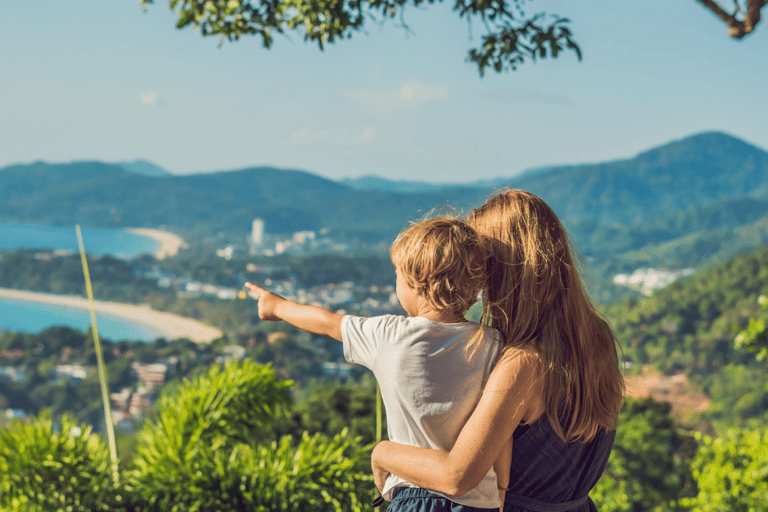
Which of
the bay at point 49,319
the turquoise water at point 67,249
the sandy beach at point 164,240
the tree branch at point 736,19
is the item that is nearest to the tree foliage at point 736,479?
the tree branch at point 736,19

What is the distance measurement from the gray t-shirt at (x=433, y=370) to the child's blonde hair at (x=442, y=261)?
5cm

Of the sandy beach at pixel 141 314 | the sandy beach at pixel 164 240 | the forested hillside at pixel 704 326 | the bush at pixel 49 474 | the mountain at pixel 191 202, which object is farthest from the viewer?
the mountain at pixel 191 202

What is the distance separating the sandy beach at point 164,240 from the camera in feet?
210

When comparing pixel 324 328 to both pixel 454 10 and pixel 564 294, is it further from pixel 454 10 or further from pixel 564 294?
pixel 454 10

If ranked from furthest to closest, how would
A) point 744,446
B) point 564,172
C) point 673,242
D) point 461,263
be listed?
point 564,172, point 673,242, point 744,446, point 461,263

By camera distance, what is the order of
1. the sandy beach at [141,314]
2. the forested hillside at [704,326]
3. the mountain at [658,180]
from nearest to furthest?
the forested hillside at [704,326] → the sandy beach at [141,314] → the mountain at [658,180]

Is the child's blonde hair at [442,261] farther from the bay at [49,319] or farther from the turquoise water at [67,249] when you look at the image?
the bay at [49,319]

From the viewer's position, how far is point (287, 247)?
244 ft

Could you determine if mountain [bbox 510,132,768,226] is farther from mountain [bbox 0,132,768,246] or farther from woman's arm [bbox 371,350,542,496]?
woman's arm [bbox 371,350,542,496]

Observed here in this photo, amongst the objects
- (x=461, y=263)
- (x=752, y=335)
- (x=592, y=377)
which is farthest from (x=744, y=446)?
(x=461, y=263)

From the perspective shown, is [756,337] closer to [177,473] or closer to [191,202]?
[177,473]

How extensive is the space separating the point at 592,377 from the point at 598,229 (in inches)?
3969

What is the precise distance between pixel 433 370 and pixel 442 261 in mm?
177

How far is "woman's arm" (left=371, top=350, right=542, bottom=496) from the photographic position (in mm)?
A: 964
